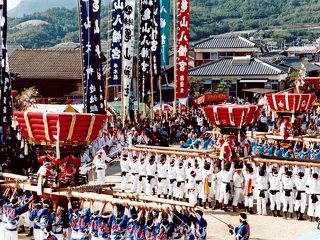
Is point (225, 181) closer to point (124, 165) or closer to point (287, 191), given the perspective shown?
point (287, 191)

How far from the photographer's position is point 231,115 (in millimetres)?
17297

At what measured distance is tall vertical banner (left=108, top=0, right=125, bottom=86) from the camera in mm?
24219

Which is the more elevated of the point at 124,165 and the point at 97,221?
the point at 124,165

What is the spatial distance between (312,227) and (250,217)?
72.9 inches

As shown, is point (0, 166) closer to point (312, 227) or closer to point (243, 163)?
point (243, 163)

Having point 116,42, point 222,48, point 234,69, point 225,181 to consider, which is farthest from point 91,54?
point 222,48

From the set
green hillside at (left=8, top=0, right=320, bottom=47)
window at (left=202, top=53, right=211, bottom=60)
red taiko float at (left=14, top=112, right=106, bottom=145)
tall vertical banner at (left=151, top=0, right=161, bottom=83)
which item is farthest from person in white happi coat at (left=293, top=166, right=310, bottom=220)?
green hillside at (left=8, top=0, right=320, bottom=47)

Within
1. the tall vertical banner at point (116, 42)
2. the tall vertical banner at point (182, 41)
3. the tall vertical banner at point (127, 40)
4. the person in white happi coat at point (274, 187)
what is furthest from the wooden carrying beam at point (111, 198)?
the tall vertical banner at point (182, 41)

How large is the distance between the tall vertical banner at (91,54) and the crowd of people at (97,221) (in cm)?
725

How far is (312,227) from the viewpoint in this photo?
15.4 m

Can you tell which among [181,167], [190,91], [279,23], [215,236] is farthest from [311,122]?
[279,23]

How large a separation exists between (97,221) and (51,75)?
3367 centimetres

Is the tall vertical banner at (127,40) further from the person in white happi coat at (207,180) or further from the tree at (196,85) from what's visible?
the tree at (196,85)

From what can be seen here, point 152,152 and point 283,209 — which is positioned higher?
point 152,152
